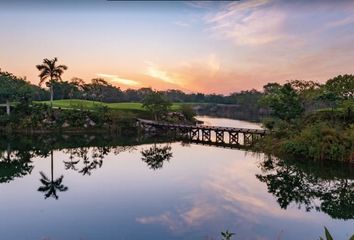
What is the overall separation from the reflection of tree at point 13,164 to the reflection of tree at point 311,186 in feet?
57.2

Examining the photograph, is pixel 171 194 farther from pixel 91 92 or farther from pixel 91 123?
pixel 91 92

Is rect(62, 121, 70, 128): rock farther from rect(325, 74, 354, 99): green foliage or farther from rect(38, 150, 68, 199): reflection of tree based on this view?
rect(325, 74, 354, 99): green foliage

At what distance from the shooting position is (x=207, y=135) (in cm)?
5334

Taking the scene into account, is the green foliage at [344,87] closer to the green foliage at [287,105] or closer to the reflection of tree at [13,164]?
the green foliage at [287,105]

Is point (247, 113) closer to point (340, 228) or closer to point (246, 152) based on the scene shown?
point (246, 152)

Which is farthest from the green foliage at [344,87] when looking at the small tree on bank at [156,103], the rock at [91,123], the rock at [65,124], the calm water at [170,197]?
the rock at [65,124]

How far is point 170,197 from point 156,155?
15888 mm

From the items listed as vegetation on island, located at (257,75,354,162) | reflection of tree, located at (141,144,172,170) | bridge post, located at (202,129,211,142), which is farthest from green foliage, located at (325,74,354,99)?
reflection of tree, located at (141,144,172,170)

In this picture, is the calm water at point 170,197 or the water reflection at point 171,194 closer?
the calm water at point 170,197

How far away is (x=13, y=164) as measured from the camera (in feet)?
102

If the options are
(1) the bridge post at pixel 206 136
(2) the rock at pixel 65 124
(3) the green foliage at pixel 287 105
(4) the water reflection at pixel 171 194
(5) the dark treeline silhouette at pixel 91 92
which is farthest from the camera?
(5) the dark treeline silhouette at pixel 91 92

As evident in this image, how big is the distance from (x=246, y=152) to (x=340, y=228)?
2191 cm

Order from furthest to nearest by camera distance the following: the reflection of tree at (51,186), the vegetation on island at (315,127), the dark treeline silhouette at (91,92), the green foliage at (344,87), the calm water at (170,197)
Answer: the dark treeline silhouette at (91,92) < the green foliage at (344,87) < the vegetation on island at (315,127) < the reflection of tree at (51,186) < the calm water at (170,197)

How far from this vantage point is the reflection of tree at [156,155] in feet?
103
